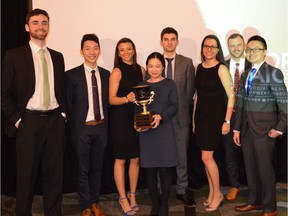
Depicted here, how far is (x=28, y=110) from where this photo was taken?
3.14m

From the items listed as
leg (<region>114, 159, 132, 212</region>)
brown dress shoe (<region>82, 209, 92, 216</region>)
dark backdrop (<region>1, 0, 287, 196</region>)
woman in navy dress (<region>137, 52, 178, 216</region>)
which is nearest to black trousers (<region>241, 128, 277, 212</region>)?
dark backdrop (<region>1, 0, 287, 196</region>)

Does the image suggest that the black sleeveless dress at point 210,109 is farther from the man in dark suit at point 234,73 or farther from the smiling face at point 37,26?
the smiling face at point 37,26

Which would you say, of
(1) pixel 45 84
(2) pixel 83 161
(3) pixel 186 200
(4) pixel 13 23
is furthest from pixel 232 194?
(4) pixel 13 23

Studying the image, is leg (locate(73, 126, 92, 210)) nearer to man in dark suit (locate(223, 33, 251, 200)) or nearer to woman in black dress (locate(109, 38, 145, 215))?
woman in black dress (locate(109, 38, 145, 215))

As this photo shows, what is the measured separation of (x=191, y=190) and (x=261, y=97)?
1740mm

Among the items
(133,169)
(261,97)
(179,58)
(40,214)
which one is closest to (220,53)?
(179,58)

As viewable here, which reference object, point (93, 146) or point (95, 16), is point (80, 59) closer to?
point (95, 16)

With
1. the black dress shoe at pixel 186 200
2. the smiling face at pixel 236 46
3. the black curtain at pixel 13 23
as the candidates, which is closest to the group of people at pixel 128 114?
the black dress shoe at pixel 186 200

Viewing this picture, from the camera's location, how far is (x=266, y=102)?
3.45m

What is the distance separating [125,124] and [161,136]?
0.44 meters

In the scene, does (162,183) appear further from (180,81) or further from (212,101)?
(180,81)

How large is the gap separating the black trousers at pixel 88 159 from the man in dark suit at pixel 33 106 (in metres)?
0.26

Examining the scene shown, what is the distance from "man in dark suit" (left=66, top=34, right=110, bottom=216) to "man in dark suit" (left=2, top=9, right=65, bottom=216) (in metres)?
Answer: 0.23

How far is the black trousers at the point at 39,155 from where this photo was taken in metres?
3.14
